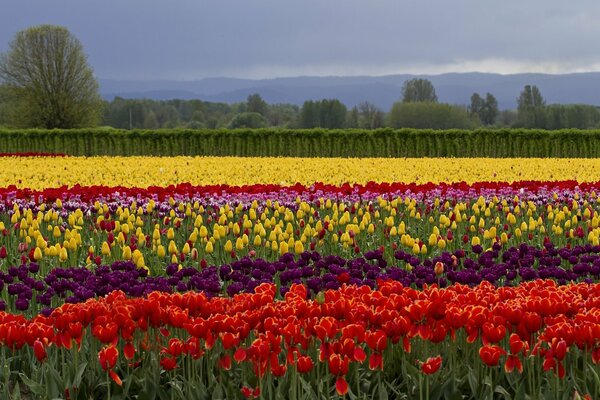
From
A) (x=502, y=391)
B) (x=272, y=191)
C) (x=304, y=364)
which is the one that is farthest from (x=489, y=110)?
(x=304, y=364)

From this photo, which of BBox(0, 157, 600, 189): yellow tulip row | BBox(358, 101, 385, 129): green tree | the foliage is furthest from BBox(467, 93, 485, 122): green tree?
BBox(0, 157, 600, 189): yellow tulip row

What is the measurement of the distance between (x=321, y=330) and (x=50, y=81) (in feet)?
227

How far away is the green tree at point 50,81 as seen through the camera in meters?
67.9

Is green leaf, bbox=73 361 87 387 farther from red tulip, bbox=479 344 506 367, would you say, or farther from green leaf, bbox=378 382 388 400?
red tulip, bbox=479 344 506 367

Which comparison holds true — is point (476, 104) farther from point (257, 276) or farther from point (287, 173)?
point (257, 276)

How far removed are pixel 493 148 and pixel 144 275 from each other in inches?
1311

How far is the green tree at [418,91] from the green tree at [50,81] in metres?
109

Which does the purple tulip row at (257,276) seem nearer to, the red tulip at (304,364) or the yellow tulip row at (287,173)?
the red tulip at (304,364)

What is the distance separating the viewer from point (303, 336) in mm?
4625

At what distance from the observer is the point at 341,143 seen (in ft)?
130

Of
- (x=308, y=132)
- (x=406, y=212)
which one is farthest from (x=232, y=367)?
(x=308, y=132)

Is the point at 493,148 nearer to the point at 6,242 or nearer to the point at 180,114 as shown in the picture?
the point at 6,242

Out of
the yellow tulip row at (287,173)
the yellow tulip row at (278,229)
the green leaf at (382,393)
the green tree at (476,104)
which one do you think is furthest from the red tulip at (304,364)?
the green tree at (476,104)

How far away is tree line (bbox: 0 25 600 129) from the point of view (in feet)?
225
